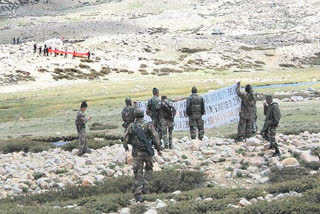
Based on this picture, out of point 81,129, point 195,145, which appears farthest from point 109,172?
point 195,145

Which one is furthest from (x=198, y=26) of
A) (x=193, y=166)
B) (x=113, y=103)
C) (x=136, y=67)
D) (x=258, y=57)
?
(x=193, y=166)

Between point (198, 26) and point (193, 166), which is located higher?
point (198, 26)

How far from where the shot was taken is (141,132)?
13.2 m

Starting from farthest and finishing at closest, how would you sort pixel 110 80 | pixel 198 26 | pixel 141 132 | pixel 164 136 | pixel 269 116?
1. pixel 198 26
2. pixel 110 80
3. pixel 164 136
4. pixel 269 116
5. pixel 141 132

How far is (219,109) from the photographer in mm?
24453

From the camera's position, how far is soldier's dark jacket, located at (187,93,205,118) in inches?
835

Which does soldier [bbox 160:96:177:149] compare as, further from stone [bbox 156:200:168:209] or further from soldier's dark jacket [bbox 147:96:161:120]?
stone [bbox 156:200:168:209]

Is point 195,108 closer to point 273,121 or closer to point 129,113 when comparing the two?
point 129,113

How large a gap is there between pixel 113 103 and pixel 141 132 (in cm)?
3481

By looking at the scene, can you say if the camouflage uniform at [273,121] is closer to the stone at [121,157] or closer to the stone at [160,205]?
the stone at [121,157]

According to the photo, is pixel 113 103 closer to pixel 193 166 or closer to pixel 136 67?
pixel 193 166

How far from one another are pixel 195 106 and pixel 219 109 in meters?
3.50

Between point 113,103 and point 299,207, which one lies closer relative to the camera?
point 299,207

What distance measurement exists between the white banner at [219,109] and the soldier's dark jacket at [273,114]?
18.9 feet
